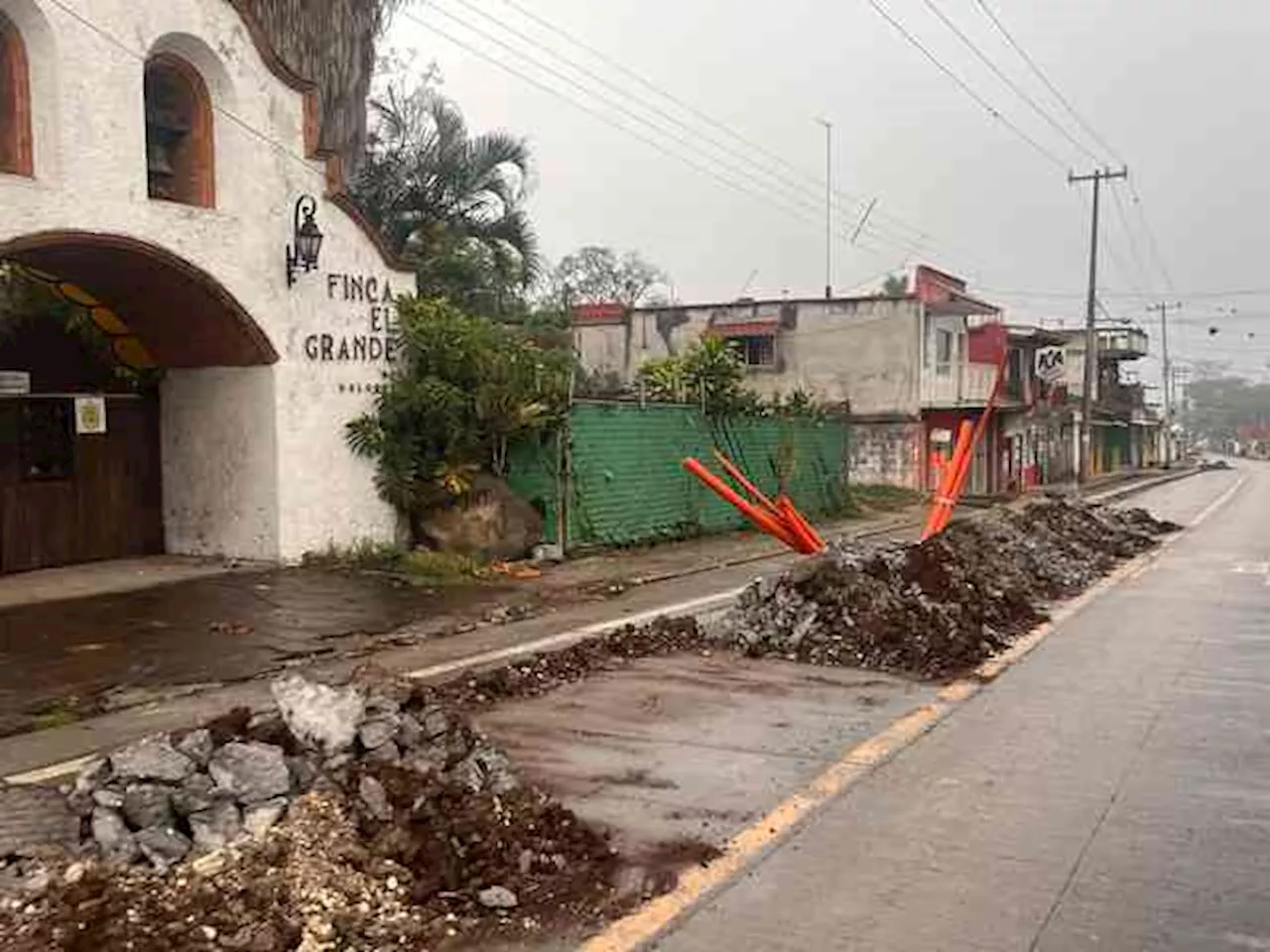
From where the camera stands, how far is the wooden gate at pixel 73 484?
14.4m

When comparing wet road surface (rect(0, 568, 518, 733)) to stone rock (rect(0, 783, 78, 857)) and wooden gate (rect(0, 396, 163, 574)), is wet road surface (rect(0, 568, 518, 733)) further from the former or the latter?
stone rock (rect(0, 783, 78, 857))

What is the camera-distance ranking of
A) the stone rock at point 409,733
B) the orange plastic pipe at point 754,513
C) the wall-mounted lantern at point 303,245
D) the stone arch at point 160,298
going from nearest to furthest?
the stone rock at point 409,733
the orange plastic pipe at point 754,513
the stone arch at point 160,298
the wall-mounted lantern at point 303,245

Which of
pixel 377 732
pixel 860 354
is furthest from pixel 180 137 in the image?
pixel 860 354

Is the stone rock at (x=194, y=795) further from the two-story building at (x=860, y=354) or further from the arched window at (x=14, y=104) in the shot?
the two-story building at (x=860, y=354)

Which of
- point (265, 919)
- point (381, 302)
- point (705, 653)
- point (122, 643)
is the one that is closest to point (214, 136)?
point (381, 302)

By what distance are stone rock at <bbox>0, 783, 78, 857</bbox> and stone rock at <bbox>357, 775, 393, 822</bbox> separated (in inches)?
43.0

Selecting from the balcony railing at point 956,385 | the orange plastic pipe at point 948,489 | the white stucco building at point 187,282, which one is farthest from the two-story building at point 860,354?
the orange plastic pipe at point 948,489

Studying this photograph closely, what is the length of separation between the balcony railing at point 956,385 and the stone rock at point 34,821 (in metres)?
35.3

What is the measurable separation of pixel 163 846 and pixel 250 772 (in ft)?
1.63

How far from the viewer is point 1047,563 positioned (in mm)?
16516

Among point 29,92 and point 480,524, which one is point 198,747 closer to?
point 29,92

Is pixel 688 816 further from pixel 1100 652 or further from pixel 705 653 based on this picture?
pixel 1100 652

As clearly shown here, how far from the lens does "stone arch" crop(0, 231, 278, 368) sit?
13156 mm

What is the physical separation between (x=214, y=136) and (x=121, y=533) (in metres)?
5.03
